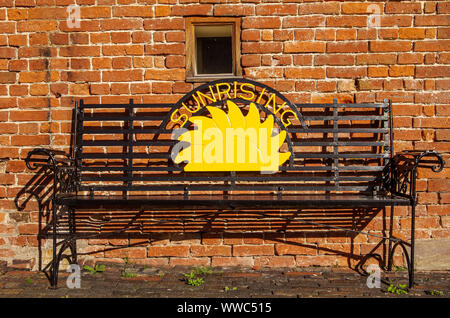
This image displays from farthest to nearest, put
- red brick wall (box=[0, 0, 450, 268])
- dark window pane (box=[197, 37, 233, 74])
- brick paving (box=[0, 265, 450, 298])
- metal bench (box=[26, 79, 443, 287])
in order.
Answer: dark window pane (box=[197, 37, 233, 74]) → red brick wall (box=[0, 0, 450, 268]) → metal bench (box=[26, 79, 443, 287]) → brick paving (box=[0, 265, 450, 298])

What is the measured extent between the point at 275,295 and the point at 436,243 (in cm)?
170

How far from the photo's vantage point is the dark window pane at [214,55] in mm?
3701

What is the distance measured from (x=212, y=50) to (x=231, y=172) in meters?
1.22

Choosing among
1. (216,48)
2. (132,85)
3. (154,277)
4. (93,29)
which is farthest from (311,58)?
(154,277)

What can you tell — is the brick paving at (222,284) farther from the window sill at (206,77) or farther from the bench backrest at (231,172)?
the window sill at (206,77)

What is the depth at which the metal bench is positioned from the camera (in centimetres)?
342

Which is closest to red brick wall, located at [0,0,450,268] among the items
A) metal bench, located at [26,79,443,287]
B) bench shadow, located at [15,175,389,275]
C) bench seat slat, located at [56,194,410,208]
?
bench shadow, located at [15,175,389,275]

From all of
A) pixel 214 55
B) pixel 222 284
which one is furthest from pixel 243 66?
pixel 222 284

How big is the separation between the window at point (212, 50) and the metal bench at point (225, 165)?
229mm

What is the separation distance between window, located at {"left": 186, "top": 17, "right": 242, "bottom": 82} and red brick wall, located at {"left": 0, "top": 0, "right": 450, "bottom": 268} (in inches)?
3.6

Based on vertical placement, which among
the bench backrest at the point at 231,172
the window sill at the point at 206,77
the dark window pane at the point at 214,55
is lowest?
the bench backrest at the point at 231,172

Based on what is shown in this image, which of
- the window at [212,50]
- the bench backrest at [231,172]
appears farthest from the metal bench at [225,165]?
the window at [212,50]

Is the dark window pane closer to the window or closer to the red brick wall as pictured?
the window

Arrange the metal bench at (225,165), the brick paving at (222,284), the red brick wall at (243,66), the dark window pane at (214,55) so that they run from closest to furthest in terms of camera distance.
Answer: the brick paving at (222,284) → the metal bench at (225,165) → the red brick wall at (243,66) → the dark window pane at (214,55)
